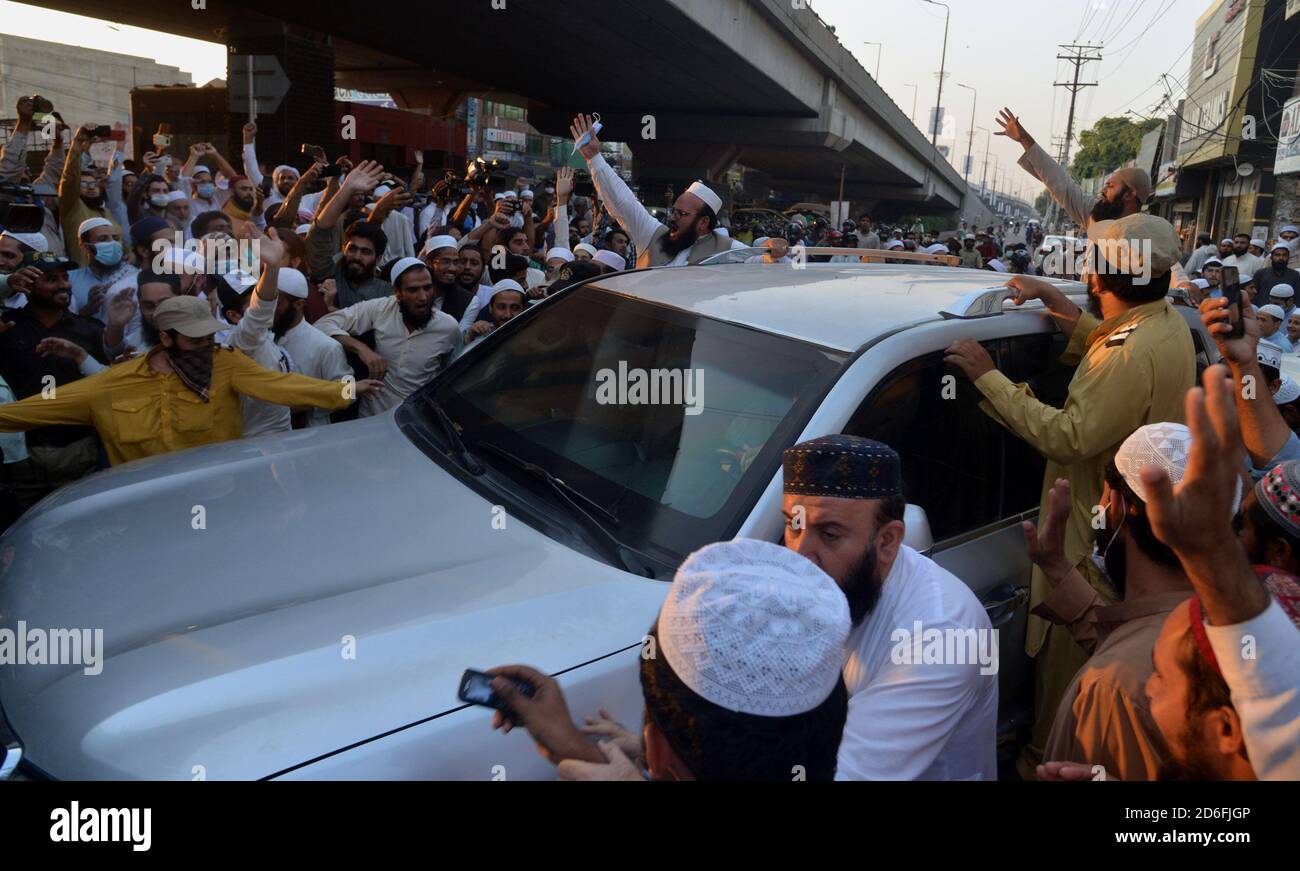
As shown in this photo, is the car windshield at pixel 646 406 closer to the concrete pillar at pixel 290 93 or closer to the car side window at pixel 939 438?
the car side window at pixel 939 438

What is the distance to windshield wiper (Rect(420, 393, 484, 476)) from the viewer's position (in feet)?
9.98

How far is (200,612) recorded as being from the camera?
7.61ft

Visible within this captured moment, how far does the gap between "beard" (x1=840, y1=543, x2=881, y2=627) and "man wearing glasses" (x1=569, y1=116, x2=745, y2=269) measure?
3892mm

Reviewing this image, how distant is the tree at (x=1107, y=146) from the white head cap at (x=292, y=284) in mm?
87891

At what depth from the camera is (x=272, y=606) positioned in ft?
7.68

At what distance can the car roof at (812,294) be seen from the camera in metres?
3.03

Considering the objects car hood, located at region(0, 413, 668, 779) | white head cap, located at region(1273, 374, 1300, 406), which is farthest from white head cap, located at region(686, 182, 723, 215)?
car hood, located at region(0, 413, 668, 779)

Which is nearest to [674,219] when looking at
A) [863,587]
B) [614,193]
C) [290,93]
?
[614,193]

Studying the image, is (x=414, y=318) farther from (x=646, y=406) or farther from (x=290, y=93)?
(x=290, y=93)

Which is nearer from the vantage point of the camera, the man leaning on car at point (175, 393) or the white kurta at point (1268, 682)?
the white kurta at point (1268, 682)

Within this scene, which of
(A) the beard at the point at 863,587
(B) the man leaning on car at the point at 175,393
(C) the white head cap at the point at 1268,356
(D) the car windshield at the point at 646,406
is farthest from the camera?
(C) the white head cap at the point at 1268,356

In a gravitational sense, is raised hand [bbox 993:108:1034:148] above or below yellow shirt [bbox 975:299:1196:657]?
above

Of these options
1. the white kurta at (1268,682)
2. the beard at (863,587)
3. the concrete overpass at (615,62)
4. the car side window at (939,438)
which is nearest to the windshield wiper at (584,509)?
the beard at (863,587)

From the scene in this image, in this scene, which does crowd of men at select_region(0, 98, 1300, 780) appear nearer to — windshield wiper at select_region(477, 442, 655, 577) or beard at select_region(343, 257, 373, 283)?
beard at select_region(343, 257, 373, 283)
